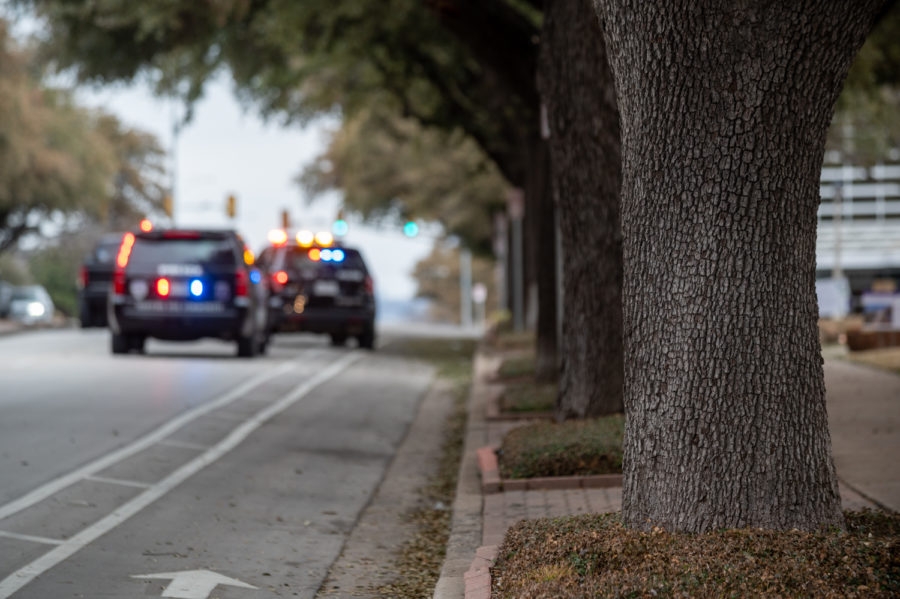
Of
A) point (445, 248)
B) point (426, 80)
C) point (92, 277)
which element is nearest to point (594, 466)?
point (426, 80)

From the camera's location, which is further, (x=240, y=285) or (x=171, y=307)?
(x=240, y=285)

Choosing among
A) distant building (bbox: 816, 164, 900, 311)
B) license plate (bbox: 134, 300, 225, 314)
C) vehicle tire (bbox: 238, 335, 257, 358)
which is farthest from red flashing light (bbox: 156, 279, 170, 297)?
distant building (bbox: 816, 164, 900, 311)

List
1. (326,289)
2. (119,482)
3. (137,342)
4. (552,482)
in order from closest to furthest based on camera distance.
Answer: (552,482) < (119,482) < (137,342) < (326,289)

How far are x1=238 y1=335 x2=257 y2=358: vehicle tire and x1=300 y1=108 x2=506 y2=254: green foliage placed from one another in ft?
50.7

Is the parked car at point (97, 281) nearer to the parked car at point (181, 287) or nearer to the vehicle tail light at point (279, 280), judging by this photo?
the vehicle tail light at point (279, 280)

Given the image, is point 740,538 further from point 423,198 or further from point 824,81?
point 423,198

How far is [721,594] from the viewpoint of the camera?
A: 5652mm

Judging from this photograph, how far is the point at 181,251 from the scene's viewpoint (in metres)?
22.7

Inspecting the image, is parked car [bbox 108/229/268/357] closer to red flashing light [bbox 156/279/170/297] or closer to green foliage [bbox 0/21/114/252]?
red flashing light [bbox 156/279/170/297]

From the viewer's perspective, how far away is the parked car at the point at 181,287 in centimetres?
2241

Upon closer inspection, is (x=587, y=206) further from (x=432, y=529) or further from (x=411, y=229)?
(x=411, y=229)

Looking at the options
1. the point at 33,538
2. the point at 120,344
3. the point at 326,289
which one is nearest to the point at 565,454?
the point at 33,538

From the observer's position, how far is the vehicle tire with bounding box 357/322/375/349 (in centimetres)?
2756

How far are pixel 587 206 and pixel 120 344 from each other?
1236 cm
